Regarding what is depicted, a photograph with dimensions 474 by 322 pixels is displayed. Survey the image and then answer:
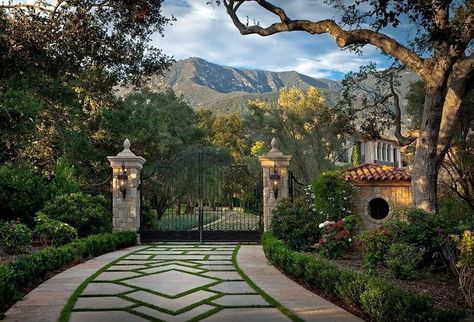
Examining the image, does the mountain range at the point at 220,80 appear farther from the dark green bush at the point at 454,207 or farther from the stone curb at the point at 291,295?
the stone curb at the point at 291,295

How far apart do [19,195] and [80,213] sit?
1.65 metres

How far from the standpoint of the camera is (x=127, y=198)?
15.7 metres

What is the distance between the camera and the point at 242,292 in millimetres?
7062

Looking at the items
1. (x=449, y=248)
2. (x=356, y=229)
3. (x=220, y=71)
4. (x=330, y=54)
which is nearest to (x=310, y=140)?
(x=330, y=54)

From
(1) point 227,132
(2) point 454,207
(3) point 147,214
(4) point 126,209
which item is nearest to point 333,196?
(2) point 454,207

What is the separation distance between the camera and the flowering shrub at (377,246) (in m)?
8.21

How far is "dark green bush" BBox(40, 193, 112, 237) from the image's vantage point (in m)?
13.1

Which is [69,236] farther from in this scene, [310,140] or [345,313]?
[310,140]

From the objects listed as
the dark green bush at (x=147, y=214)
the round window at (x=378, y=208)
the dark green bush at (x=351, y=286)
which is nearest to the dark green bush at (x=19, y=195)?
the dark green bush at (x=147, y=214)

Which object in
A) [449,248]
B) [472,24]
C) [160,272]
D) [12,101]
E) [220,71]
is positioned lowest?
[160,272]

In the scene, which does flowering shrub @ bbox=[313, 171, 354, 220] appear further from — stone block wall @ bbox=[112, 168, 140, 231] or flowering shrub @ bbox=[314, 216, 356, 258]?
stone block wall @ bbox=[112, 168, 140, 231]

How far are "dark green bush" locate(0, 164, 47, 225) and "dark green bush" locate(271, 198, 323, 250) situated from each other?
6482 millimetres

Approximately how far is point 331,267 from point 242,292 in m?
1.29

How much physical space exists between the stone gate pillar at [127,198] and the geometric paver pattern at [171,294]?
4.80 meters
